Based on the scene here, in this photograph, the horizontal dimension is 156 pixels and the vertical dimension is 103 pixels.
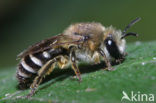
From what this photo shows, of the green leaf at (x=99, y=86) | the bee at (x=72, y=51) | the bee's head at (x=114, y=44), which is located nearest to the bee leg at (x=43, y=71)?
the bee at (x=72, y=51)

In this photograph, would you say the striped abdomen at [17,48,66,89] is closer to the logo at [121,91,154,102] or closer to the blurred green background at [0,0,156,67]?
the logo at [121,91,154,102]

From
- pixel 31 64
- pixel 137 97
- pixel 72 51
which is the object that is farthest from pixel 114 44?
pixel 137 97

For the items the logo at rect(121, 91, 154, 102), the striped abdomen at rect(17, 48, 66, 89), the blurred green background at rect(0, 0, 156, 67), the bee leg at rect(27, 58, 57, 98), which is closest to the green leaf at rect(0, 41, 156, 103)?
the logo at rect(121, 91, 154, 102)

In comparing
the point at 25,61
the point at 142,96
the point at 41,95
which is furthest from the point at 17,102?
the point at 142,96

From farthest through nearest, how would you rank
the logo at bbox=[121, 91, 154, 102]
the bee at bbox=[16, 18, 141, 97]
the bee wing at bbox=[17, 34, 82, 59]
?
1. the bee at bbox=[16, 18, 141, 97]
2. the bee wing at bbox=[17, 34, 82, 59]
3. the logo at bbox=[121, 91, 154, 102]

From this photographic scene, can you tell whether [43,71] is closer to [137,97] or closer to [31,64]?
[31,64]

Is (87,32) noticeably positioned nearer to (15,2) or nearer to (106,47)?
(106,47)
